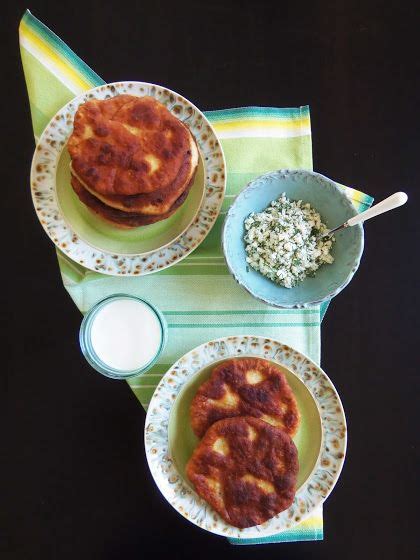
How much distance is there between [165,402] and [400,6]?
51.4 inches

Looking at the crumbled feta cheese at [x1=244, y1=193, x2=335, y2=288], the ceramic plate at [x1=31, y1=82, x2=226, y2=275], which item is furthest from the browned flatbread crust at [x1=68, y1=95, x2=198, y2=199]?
the crumbled feta cheese at [x1=244, y1=193, x2=335, y2=288]

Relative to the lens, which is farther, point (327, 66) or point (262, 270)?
point (327, 66)

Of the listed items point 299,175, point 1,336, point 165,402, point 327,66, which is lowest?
point 165,402

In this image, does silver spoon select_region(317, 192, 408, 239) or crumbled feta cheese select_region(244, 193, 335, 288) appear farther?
crumbled feta cheese select_region(244, 193, 335, 288)

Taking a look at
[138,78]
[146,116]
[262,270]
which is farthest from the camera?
[138,78]

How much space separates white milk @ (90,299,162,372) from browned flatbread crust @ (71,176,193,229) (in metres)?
0.21

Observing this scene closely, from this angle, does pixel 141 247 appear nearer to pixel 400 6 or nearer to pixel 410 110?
pixel 410 110

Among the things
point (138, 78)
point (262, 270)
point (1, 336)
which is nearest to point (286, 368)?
point (262, 270)

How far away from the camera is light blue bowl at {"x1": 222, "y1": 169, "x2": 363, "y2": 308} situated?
1333mm

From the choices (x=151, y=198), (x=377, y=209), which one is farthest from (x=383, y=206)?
(x=151, y=198)

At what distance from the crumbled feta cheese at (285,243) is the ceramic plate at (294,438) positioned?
187 millimetres

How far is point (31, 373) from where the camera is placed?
1.46 meters

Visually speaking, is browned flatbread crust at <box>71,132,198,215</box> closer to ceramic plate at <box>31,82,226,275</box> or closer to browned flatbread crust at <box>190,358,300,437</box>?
ceramic plate at <box>31,82,226,275</box>

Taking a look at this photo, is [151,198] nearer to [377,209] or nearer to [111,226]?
[111,226]
